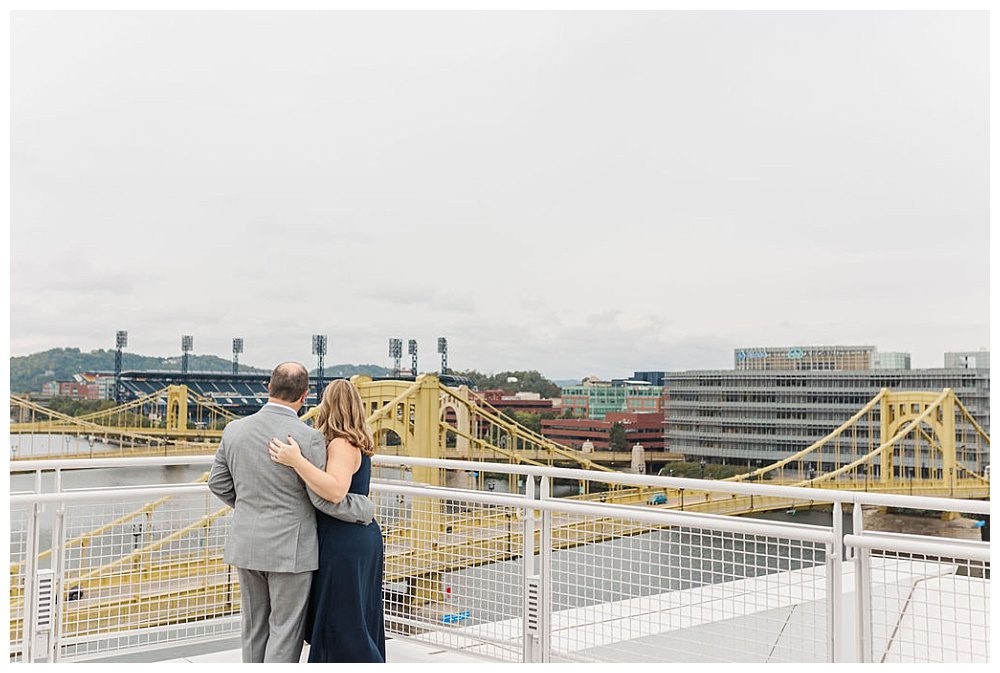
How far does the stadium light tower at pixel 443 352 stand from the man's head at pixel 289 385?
71.6 feet

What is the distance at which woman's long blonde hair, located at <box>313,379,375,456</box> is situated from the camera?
2234mm

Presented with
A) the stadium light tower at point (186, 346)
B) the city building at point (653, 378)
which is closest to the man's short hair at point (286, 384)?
the stadium light tower at point (186, 346)

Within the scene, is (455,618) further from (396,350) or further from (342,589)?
(396,350)

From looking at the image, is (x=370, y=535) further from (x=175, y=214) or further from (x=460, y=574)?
(x=175, y=214)

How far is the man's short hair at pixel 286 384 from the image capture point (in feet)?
7.23

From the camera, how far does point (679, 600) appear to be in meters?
2.71

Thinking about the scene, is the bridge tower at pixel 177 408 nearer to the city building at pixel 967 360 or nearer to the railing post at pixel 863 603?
the railing post at pixel 863 603

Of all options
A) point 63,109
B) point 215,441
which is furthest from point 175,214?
point 215,441

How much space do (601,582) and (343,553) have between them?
34.7 inches

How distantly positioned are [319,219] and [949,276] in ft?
65.2

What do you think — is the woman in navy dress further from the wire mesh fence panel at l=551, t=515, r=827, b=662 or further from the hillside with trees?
the hillside with trees

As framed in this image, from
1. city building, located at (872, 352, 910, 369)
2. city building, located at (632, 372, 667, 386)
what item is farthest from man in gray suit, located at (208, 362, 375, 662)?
city building, located at (872, 352, 910, 369)

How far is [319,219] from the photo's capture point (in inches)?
1148

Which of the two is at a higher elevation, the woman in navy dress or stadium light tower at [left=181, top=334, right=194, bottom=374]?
stadium light tower at [left=181, top=334, right=194, bottom=374]
